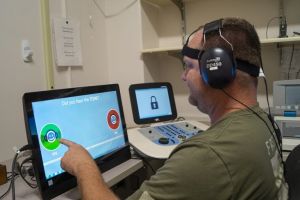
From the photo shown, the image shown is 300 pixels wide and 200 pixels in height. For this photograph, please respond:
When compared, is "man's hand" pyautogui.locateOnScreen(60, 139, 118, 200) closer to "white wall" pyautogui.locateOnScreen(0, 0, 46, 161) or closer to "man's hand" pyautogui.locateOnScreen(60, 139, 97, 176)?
"man's hand" pyautogui.locateOnScreen(60, 139, 97, 176)

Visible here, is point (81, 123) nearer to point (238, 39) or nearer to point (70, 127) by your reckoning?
point (70, 127)

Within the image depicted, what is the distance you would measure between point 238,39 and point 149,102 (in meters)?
1.00

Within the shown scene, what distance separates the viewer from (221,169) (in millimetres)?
649

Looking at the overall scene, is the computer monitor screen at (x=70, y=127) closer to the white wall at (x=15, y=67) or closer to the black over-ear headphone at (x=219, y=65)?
the black over-ear headphone at (x=219, y=65)

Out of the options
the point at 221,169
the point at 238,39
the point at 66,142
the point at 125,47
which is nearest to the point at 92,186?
the point at 66,142

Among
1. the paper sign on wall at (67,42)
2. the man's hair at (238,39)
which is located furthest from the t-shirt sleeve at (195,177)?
the paper sign on wall at (67,42)

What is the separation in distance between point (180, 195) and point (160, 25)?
6.10 ft

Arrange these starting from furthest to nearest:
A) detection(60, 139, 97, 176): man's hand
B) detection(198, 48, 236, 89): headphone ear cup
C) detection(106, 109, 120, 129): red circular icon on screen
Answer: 1. detection(106, 109, 120, 129): red circular icon on screen
2. detection(60, 139, 97, 176): man's hand
3. detection(198, 48, 236, 89): headphone ear cup

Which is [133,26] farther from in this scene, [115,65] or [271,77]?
[271,77]

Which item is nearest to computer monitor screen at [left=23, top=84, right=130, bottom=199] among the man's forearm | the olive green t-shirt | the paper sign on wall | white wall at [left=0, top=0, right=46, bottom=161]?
the man's forearm

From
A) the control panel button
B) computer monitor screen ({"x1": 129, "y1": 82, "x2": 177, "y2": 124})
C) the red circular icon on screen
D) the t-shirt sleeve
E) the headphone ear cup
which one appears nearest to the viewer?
the t-shirt sleeve

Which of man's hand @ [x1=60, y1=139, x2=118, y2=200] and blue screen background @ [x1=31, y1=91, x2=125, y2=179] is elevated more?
blue screen background @ [x1=31, y1=91, x2=125, y2=179]

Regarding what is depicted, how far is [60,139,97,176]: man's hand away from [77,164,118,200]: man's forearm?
16mm

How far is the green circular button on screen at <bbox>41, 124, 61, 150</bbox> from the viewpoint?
941mm
